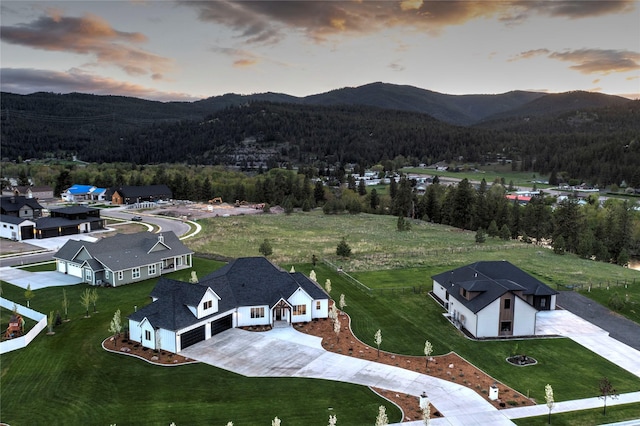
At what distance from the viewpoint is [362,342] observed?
1257 inches

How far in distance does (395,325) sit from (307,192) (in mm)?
87126

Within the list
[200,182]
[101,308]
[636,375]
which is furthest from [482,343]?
[200,182]

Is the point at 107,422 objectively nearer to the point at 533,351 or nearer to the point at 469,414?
the point at 469,414

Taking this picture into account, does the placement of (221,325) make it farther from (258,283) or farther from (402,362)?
(402,362)

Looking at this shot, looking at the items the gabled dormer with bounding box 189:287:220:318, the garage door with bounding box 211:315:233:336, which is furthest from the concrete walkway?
the gabled dormer with bounding box 189:287:220:318

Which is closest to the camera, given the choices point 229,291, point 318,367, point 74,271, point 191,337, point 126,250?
point 318,367

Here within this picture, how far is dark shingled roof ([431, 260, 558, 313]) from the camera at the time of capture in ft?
112

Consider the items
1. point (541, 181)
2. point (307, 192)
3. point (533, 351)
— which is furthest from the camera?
point (541, 181)

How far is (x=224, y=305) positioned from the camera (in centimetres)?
3344

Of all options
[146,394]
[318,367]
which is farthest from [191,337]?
[318,367]

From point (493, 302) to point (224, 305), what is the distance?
62.6 ft

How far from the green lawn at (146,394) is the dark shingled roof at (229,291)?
340cm

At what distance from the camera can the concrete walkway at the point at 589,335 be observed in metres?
30.0

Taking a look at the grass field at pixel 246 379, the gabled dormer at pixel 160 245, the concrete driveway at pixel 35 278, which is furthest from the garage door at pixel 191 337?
the concrete driveway at pixel 35 278
